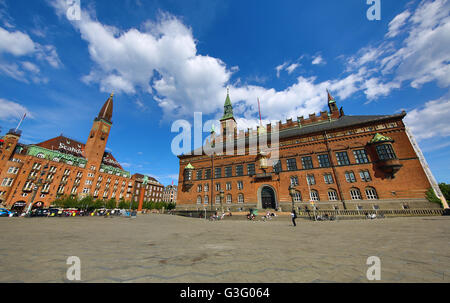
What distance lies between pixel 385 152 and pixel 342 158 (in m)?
5.47

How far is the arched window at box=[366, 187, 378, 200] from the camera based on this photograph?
2514cm

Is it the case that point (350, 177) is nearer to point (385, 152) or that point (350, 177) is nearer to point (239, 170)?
point (385, 152)

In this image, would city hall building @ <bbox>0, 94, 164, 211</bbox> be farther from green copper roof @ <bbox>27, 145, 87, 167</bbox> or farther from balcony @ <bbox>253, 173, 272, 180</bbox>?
balcony @ <bbox>253, 173, 272, 180</bbox>

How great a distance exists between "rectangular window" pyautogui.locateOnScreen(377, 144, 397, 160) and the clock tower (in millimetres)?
75787

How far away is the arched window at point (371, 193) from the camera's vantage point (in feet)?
82.5

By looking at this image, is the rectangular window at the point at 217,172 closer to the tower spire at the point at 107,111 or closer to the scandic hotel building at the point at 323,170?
the scandic hotel building at the point at 323,170

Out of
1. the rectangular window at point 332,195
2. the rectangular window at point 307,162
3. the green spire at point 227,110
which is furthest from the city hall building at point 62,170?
the rectangular window at point 332,195

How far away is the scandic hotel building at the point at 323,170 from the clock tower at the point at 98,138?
1494 inches

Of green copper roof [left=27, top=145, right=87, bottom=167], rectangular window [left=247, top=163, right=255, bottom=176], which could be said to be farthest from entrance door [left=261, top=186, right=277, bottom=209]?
green copper roof [left=27, top=145, right=87, bottom=167]

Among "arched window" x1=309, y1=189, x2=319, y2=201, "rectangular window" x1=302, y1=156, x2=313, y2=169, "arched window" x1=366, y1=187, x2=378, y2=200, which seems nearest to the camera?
"arched window" x1=366, y1=187, x2=378, y2=200

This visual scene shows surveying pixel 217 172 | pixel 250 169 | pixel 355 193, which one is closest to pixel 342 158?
pixel 355 193

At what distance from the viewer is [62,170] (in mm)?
49000
